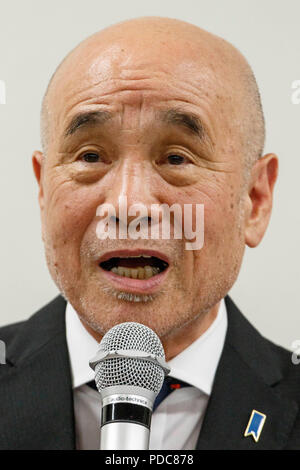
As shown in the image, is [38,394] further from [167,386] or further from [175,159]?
[175,159]

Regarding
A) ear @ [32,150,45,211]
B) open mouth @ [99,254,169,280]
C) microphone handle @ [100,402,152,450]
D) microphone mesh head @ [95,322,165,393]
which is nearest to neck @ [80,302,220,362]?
open mouth @ [99,254,169,280]

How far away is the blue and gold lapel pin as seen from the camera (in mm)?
1236

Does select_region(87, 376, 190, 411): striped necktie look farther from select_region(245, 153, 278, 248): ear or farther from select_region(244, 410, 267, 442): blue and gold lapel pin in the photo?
select_region(245, 153, 278, 248): ear

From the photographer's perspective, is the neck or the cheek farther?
the neck

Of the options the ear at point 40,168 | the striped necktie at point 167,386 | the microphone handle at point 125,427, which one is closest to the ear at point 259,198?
the striped necktie at point 167,386

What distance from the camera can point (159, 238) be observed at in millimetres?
1121

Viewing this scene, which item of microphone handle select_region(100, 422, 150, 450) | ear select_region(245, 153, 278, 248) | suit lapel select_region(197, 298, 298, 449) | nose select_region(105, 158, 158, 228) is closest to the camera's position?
microphone handle select_region(100, 422, 150, 450)

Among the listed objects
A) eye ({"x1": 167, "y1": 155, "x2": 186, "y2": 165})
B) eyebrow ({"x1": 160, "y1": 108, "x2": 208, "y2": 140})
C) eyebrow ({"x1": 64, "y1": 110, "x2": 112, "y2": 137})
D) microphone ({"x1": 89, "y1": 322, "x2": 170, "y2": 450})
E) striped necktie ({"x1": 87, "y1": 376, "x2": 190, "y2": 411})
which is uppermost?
eyebrow ({"x1": 64, "y1": 110, "x2": 112, "y2": 137})

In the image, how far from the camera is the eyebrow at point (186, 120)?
1.13 m

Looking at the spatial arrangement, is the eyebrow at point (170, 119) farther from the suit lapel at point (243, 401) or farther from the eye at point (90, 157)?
the suit lapel at point (243, 401)

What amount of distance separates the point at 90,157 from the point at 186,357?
1.55 ft

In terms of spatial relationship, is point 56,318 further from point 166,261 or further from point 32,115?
point 32,115

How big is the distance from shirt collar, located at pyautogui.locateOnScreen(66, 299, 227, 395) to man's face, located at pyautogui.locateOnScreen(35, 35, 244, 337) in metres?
0.15

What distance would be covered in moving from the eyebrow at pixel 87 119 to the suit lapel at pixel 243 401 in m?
0.58
